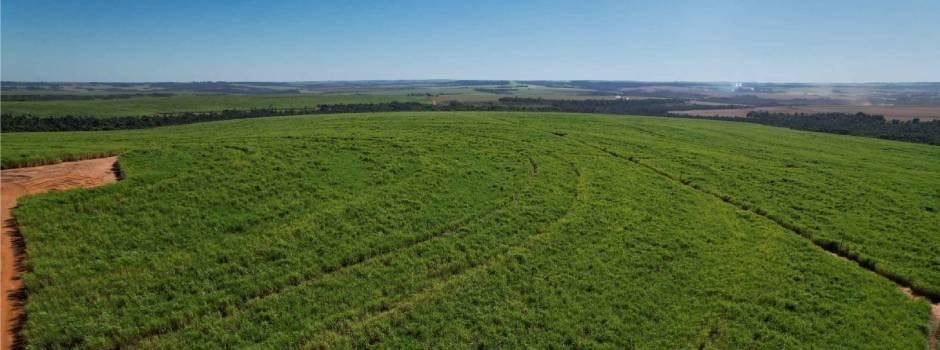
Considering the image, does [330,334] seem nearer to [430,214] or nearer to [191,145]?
[430,214]

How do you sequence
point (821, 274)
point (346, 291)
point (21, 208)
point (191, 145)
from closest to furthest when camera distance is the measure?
point (346, 291) → point (821, 274) → point (21, 208) → point (191, 145)

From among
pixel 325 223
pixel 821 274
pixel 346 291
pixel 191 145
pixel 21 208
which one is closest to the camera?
pixel 346 291

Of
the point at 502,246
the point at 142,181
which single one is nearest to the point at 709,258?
the point at 502,246

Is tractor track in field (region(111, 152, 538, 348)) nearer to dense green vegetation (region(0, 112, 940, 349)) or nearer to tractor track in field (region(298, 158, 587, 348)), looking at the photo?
dense green vegetation (region(0, 112, 940, 349))

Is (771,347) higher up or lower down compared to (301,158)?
lower down

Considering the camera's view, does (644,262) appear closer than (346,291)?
No

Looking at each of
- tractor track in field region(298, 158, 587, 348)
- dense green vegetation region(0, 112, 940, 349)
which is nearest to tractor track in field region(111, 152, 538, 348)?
dense green vegetation region(0, 112, 940, 349)
